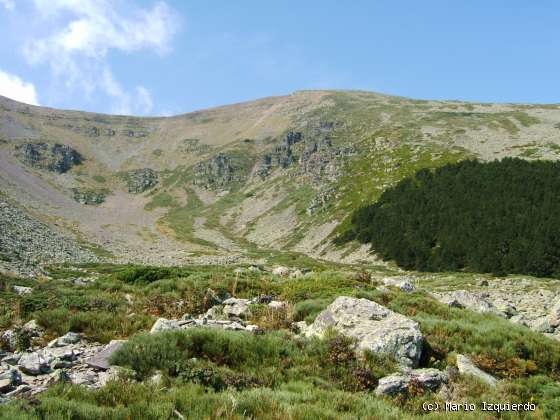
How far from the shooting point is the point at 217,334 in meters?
10.4

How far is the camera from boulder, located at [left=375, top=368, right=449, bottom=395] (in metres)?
9.12

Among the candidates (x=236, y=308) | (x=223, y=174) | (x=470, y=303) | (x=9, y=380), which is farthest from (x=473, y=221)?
(x=223, y=174)

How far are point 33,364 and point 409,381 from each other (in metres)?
7.72

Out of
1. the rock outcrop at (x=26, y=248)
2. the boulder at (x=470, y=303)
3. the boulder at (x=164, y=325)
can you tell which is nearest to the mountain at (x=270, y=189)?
the rock outcrop at (x=26, y=248)

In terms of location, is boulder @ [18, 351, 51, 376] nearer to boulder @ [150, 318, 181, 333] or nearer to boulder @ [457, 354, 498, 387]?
boulder @ [150, 318, 181, 333]

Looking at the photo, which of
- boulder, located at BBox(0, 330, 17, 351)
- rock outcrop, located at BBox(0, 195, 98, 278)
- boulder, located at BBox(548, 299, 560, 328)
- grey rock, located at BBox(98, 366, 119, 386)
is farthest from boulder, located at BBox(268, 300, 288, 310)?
rock outcrop, located at BBox(0, 195, 98, 278)

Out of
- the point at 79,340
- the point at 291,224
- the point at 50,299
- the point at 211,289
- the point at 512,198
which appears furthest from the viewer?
the point at 291,224

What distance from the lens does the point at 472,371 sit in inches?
403

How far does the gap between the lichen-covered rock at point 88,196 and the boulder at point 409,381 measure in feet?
569

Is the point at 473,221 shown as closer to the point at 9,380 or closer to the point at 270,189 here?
the point at 9,380

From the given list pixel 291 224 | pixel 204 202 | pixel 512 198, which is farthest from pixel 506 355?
pixel 204 202

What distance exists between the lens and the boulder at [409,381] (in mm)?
9117

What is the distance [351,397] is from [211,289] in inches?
432

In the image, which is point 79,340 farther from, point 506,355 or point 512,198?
point 512,198
